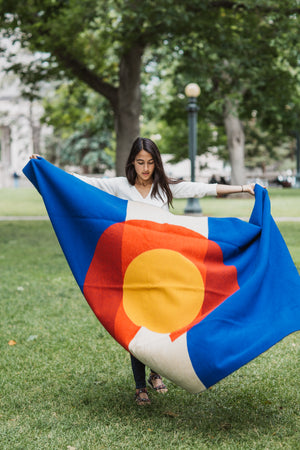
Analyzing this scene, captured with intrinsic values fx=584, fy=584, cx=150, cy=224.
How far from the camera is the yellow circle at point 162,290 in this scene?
146 inches

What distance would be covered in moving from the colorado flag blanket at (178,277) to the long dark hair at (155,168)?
0.24m

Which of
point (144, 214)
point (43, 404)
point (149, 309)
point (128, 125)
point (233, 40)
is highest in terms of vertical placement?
point (233, 40)

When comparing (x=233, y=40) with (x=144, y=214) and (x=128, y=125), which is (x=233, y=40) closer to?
(x=128, y=125)

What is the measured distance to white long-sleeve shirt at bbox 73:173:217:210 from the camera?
4250mm

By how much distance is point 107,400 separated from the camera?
168 inches

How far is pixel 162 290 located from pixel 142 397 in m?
0.91

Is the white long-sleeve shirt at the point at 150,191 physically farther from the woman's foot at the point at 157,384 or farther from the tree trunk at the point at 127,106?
the tree trunk at the point at 127,106

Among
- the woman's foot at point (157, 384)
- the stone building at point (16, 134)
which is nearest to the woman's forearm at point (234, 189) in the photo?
the woman's foot at point (157, 384)

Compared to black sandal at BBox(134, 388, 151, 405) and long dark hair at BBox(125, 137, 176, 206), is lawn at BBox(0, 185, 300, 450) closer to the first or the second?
black sandal at BBox(134, 388, 151, 405)

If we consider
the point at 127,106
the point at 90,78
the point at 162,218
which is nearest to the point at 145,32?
the point at 127,106

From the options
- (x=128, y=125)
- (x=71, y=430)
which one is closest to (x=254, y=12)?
(x=128, y=125)

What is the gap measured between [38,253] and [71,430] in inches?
308

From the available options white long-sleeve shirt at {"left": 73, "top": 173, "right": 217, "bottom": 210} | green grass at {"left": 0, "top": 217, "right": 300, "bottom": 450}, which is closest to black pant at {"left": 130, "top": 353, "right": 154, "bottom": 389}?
green grass at {"left": 0, "top": 217, "right": 300, "bottom": 450}

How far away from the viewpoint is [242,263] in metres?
3.88
